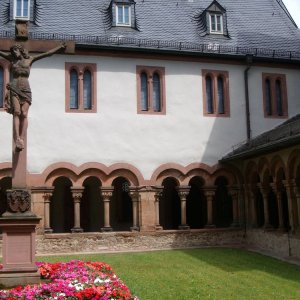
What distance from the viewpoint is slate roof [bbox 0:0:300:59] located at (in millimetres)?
19625

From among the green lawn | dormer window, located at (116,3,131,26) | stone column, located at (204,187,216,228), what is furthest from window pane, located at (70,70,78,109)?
stone column, located at (204,187,216,228)

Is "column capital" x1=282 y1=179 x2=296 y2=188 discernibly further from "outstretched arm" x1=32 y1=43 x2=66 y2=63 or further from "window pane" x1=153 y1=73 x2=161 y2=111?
"outstretched arm" x1=32 y1=43 x2=66 y2=63

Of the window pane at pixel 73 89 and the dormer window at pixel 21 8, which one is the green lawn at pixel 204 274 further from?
the dormer window at pixel 21 8

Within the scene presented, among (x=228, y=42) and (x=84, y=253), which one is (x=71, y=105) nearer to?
(x=84, y=253)

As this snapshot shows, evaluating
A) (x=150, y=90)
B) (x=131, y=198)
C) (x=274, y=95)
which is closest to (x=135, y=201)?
(x=131, y=198)

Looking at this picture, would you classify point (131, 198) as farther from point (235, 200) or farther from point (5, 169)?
point (5, 169)

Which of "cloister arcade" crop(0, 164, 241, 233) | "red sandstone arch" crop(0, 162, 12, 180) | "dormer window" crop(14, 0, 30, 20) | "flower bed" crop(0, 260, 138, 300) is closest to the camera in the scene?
"flower bed" crop(0, 260, 138, 300)

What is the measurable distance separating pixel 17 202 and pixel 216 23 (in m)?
15.3

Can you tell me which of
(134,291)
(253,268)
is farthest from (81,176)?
(134,291)

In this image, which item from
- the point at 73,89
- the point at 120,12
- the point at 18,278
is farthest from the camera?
the point at 120,12

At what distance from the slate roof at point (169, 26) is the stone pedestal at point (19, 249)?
38.4 feet

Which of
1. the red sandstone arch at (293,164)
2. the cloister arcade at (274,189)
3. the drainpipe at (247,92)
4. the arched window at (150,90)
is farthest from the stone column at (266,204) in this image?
the arched window at (150,90)

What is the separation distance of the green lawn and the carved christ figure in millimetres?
3837

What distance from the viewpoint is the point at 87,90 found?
1900 cm
